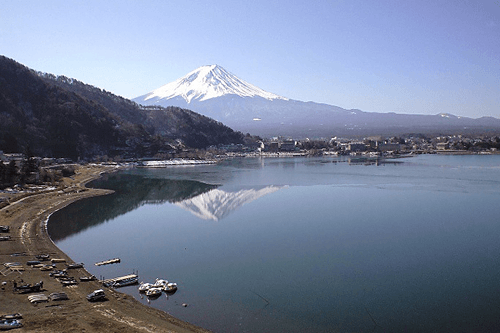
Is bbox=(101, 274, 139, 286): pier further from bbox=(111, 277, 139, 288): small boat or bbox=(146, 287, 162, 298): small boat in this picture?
bbox=(146, 287, 162, 298): small boat

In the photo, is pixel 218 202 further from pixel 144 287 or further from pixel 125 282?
pixel 144 287

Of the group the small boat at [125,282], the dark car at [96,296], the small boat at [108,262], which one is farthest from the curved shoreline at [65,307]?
the small boat at [108,262]

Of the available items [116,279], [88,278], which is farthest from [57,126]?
[116,279]

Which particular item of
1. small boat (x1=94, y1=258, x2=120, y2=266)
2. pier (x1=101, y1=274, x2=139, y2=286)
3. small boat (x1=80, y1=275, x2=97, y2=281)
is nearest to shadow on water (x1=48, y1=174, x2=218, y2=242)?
small boat (x1=94, y1=258, x2=120, y2=266)

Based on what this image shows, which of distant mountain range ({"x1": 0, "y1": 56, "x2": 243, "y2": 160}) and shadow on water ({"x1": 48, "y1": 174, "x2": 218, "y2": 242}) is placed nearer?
shadow on water ({"x1": 48, "y1": 174, "x2": 218, "y2": 242})

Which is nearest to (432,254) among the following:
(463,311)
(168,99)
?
(463,311)

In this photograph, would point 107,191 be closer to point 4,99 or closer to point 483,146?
point 4,99
